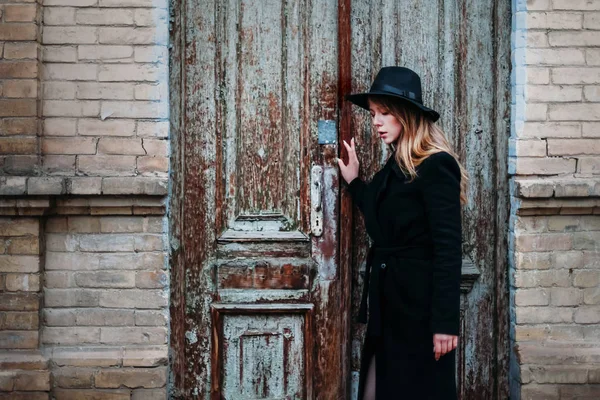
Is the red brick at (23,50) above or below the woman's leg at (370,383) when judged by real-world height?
above

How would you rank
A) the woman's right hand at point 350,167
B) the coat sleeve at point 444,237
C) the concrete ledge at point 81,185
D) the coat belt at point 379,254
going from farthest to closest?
the woman's right hand at point 350,167 → the concrete ledge at point 81,185 → the coat belt at point 379,254 → the coat sleeve at point 444,237

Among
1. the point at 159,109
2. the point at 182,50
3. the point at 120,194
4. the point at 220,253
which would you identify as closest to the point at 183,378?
the point at 220,253

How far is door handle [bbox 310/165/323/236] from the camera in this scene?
420cm

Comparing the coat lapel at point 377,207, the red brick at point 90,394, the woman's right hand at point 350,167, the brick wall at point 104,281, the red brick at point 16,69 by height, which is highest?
the red brick at point 16,69

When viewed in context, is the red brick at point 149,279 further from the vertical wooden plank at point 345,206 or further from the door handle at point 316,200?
the vertical wooden plank at point 345,206

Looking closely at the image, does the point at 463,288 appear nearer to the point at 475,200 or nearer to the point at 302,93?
the point at 475,200

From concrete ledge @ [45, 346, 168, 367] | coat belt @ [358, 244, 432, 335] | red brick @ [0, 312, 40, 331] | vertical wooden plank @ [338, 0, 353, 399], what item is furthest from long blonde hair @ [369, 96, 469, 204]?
red brick @ [0, 312, 40, 331]

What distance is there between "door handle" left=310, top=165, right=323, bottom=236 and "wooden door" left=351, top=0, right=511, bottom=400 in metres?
0.21

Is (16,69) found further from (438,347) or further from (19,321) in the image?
(438,347)

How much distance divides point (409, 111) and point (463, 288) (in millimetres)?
1155

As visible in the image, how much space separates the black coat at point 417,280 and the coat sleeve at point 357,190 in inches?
14.6

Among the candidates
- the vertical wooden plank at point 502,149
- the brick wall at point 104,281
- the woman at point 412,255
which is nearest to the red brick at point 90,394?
the brick wall at point 104,281

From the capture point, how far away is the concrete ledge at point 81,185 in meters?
3.81

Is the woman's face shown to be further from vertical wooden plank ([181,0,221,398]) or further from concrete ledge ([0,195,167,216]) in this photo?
concrete ledge ([0,195,167,216])
